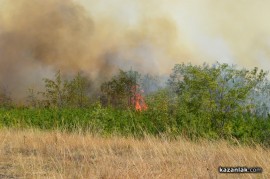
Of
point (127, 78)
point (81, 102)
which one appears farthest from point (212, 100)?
point (127, 78)

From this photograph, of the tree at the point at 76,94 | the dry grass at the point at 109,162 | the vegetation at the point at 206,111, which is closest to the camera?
the dry grass at the point at 109,162

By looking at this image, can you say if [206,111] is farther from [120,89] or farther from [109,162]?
[120,89]

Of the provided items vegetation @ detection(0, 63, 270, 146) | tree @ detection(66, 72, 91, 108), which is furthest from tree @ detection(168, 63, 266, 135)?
tree @ detection(66, 72, 91, 108)

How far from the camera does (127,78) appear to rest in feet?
160

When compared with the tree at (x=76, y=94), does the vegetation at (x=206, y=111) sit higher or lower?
lower

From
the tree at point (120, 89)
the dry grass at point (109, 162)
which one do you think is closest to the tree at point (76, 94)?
the tree at point (120, 89)

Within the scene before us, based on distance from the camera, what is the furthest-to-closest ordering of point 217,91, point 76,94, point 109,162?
point 76,94 < point 217,91 < point 109,162

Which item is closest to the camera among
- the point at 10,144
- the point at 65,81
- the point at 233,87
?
the point at 10,144

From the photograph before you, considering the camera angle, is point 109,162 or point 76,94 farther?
point 76,94

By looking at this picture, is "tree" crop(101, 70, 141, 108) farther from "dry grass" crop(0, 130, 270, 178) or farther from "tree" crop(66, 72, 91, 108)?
"dry grass" crop(0, 130, 270, 178)

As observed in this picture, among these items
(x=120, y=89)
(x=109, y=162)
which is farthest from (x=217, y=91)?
(x=120, y=89)

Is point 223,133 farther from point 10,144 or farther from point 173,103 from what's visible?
point 10,144

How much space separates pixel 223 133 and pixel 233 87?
1642mm

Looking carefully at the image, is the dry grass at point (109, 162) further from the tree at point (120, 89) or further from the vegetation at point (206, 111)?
the tree at point (120, 89)
